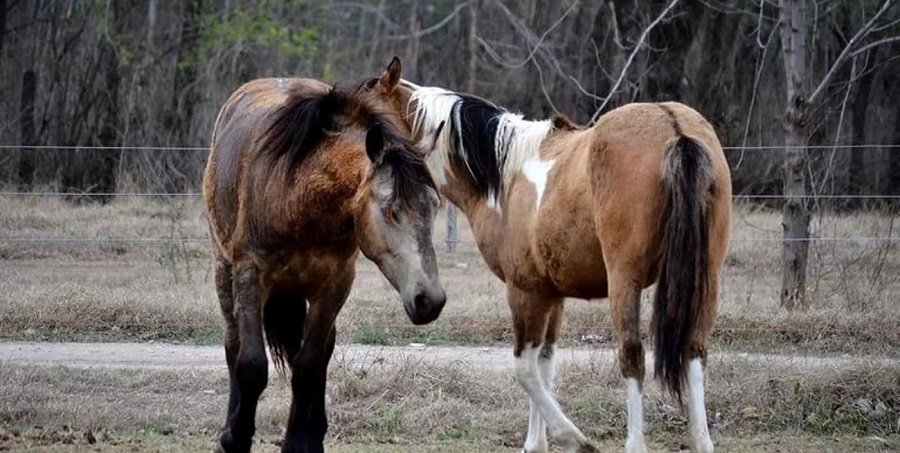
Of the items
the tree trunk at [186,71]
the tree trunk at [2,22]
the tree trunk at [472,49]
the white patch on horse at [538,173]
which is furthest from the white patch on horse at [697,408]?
the tree trunk at [472,49]

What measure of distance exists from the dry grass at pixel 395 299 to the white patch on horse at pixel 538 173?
9.90 ft

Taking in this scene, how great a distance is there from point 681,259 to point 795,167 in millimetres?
4802

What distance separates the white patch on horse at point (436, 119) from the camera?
→ 659cm

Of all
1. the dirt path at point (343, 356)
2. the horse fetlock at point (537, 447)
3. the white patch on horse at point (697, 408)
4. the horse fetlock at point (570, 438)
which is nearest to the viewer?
the white patch on horse at point (697, 408)

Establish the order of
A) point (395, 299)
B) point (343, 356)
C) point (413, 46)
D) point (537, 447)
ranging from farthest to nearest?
1. point (413, 46)
2. point (395, 299)
3. point (343, 356)
4. point (537, 447)

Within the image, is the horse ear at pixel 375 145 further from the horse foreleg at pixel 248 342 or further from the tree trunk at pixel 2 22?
the tree trunk at pixel 2 22

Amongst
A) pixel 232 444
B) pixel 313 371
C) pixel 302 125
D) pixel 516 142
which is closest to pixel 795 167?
pixel 516 142

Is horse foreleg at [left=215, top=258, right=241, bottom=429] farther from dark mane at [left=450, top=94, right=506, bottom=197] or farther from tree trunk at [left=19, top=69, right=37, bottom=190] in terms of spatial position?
tree trunk at [left=19, top=69, right=37, bottom=190]

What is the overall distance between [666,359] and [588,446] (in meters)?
0.92

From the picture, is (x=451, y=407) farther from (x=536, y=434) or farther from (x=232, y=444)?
(x=232, y=444)

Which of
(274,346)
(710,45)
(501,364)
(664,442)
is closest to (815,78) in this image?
(710,45)

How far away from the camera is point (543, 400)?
595cm

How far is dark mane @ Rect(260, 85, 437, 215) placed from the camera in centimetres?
480

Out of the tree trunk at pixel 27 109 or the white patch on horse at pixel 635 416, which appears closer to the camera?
the white patch on horse at pixel 635 416
